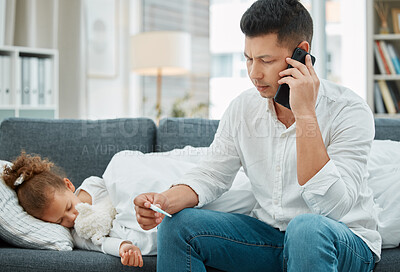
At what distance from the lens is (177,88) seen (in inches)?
157

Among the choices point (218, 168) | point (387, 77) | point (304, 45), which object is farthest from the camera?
point (387, 77)

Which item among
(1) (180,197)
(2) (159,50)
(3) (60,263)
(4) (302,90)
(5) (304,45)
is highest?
(2) (159,50)

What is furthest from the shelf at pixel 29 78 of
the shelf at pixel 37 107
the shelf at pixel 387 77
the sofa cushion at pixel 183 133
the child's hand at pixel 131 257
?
the shelf at pixel 387 77

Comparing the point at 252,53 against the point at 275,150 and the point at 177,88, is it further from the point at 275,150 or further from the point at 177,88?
the point at 177,88

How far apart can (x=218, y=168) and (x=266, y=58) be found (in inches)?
14.7

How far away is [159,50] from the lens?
3301 millimetres

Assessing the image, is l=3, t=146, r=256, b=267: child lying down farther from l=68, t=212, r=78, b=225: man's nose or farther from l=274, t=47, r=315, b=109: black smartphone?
l=274, t=47, r=315, b=109: black smartphone

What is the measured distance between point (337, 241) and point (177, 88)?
306 cm

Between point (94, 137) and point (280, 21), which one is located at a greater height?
point (280, 21)

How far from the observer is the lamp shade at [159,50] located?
330 cm

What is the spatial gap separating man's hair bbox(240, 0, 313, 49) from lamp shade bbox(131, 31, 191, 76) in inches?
83.0

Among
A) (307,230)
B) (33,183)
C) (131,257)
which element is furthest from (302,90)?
(33,183)

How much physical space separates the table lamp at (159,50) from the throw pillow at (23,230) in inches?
79.9

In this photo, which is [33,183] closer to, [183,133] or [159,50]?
[183,133]
